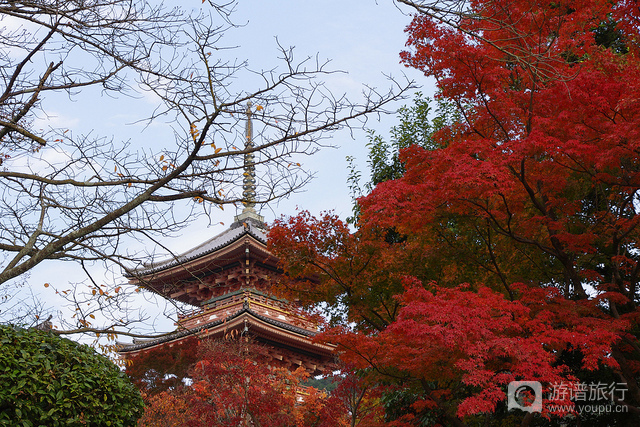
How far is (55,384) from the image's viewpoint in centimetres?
513

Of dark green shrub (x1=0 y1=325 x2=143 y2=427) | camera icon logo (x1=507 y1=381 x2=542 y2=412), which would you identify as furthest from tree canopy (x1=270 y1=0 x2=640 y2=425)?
dark green shrub (x1=0 y1=325 x2=143 y2=427)

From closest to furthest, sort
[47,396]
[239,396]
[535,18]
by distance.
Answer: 1. [47,396]
2. [535,18]
3. [239,396]

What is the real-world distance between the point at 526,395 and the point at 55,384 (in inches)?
196

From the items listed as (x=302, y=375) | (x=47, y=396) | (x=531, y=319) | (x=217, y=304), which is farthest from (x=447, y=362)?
(x=217, y=304)

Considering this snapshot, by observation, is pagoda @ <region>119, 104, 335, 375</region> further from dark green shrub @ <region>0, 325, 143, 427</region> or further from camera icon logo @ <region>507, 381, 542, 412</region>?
dark green shrub @ <region>0, 325, 143, 427</region>

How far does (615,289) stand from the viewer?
8305mm

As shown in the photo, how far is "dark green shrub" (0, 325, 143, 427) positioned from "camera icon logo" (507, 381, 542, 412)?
13.0 ft

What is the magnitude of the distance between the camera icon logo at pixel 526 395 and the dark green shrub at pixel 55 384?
3.96 metres

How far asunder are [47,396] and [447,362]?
13.7ft

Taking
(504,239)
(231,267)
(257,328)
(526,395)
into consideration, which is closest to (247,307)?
(257,328)

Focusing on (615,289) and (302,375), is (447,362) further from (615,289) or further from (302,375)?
(302,375)

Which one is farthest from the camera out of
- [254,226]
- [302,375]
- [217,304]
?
[254,226]

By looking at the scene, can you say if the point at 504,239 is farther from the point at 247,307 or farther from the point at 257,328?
the point at 257,328

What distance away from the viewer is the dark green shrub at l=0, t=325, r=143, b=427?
489cm
